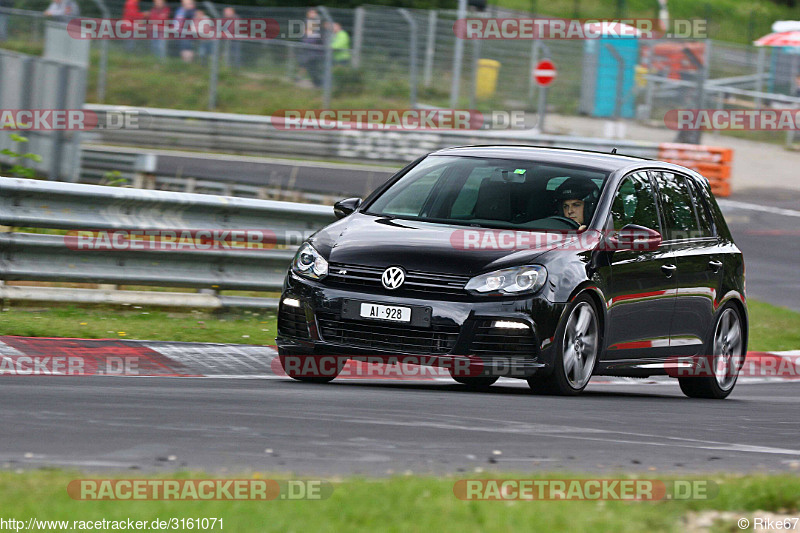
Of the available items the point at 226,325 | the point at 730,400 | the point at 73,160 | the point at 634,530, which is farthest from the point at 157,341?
the point at 73,160

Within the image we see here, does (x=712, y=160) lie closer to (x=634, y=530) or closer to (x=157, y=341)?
(x=157, y=341)

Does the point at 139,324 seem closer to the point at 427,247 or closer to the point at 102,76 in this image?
the point at 427,247

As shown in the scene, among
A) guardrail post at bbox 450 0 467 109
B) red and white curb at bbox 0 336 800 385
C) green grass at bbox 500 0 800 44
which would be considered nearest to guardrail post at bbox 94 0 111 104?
guardrail post at bbox 450 0 467 109

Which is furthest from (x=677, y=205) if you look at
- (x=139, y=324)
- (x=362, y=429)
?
(x=362, y=429)

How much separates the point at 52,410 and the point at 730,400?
5.65 meters

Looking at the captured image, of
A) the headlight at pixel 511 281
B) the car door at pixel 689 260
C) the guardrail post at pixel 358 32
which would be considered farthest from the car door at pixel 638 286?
the guardrail post at pixel 358 32

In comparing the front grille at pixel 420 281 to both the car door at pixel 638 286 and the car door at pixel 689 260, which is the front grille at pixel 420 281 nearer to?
the car door at pixel 638 286

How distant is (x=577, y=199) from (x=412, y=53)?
70.5ft

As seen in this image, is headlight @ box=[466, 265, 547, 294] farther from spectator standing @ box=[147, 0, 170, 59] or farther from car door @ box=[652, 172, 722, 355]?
spectator standing @ box=[147, 0, 170, 59]

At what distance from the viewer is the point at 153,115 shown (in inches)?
1122

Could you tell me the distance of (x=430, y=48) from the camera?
31.0 metres

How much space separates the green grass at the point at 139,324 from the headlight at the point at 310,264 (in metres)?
1.77

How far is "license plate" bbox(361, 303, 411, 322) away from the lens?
855 cm

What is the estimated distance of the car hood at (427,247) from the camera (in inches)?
340
